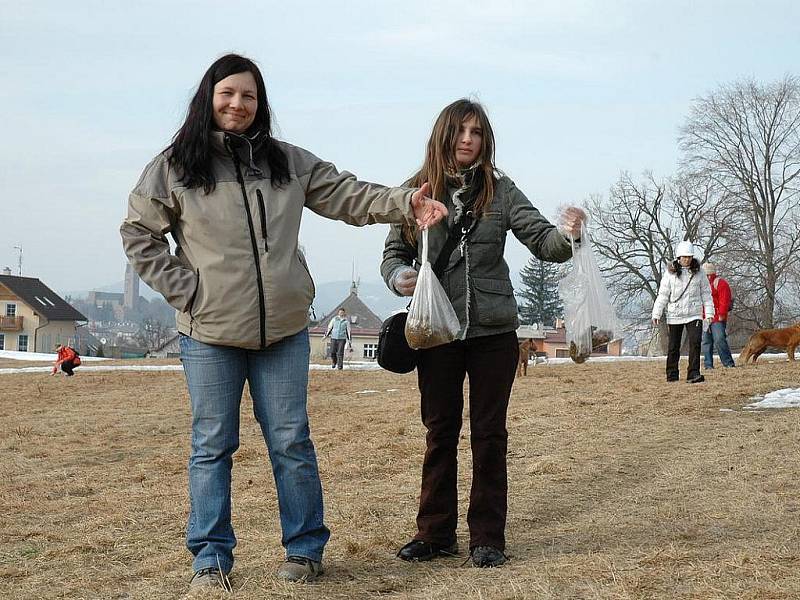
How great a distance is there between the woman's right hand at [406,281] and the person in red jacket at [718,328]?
12998mm

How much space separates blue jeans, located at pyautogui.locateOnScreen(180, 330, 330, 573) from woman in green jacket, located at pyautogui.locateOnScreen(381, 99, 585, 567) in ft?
2.20

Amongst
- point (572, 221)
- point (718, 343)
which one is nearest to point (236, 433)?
point (572, 221)

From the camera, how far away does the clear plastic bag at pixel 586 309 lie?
4.61 metres

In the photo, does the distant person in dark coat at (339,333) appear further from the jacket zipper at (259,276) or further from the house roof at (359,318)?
the house roof at (359,318)

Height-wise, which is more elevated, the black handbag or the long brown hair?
the long brown hair

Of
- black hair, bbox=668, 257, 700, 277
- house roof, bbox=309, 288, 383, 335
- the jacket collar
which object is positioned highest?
house roof, bbox=309, 288, 383, 335

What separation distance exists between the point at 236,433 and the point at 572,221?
1.77 metres

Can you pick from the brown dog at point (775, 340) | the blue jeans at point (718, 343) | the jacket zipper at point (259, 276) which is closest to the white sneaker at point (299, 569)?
the jacket zipper at point (259, 276)

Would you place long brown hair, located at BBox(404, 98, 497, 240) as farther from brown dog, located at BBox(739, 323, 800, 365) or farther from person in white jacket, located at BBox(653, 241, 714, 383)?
brown dog, located at BBox(739, 323, 800, 365)

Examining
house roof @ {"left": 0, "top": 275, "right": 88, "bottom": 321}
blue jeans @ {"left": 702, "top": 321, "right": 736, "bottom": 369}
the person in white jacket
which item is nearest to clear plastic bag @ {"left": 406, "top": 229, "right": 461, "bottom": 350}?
the person in white jacket

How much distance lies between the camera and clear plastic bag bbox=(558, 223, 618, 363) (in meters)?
4.61

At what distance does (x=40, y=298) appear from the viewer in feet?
261

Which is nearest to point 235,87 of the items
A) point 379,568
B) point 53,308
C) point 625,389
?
point 379,568

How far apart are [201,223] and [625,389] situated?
31.7ft
